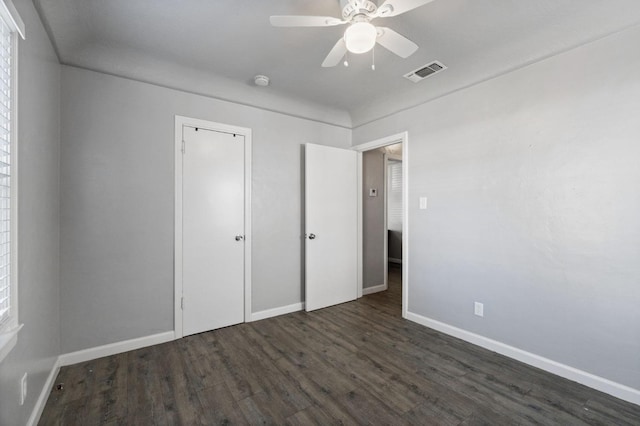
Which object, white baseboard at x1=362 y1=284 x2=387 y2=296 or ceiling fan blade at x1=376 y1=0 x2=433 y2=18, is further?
white baseboard at x1=362 y1=284 x2=387 y2=296

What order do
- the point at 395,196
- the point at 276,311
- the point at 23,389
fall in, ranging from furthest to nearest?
the point at 395,196 → the point at 276,311 → the point at 23,389

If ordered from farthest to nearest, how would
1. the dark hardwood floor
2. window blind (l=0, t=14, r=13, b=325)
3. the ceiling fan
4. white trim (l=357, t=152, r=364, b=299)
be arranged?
1. white trim (l=357, t=152, r=364, b=299)
2. the dark hardwood floor
3. the ceiling fan
4. window blind (l=0, t=14, r=13, b=325)

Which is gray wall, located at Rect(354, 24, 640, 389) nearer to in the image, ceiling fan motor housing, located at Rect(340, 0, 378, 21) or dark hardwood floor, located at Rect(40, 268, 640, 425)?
dark hardwood floor, located at Rect(40, 268, 640, 425)

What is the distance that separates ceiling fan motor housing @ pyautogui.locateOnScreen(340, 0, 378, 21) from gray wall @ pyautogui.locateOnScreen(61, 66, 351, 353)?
1829 millimetres

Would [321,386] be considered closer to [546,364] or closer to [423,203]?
[546,364]

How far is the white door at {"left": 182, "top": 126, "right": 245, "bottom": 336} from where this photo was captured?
285 cm

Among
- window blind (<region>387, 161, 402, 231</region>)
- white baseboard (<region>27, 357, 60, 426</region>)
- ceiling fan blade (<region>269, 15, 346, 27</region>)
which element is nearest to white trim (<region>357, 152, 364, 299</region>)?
ceiling fan blade (<region>269, 15, 346, 27</region>)

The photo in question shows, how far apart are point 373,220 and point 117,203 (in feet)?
10.4

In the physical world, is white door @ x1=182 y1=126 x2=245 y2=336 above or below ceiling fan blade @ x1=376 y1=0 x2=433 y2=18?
below

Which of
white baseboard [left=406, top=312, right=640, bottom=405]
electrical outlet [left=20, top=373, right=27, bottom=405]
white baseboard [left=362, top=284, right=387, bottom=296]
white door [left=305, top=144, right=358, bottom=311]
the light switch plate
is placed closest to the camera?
electrical outlet [left=20, top=373, right=27, bottom=405]

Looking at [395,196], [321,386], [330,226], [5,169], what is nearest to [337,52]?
[5,169]

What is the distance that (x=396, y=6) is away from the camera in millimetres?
1545

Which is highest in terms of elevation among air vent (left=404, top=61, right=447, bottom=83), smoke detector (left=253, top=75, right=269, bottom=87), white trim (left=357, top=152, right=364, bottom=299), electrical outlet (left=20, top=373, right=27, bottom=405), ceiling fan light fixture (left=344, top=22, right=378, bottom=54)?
air vent (left=404, top=61, right=447, bottom=83)

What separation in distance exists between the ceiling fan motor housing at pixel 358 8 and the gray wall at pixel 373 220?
2626mm
